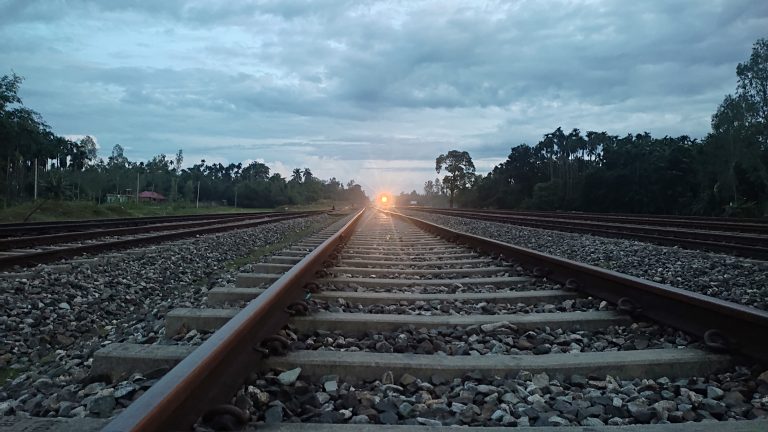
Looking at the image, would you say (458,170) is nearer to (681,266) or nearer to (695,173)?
(695,173)

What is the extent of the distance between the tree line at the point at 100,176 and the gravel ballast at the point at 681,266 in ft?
114

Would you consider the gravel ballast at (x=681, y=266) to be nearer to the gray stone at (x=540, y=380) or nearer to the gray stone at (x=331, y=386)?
the gray stone at (x=540, y=380)

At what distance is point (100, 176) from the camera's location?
81438 mm

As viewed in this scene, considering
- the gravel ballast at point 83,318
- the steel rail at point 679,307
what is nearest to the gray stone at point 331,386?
the gravel ballast at point 83,318

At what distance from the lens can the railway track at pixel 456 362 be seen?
6.58ft

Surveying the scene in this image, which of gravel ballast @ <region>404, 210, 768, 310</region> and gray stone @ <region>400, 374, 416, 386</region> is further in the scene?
gravel ballast @ <region>404, 210, 768, 310</region>

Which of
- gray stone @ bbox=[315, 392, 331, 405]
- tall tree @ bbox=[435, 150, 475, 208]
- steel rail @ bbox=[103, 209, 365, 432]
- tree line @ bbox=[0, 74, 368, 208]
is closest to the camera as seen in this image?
steel rail @ bbox=[103, 209, 365, 432]

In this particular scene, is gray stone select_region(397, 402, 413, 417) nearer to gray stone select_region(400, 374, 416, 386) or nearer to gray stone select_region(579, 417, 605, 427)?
gray stone select_region(400, 374, 416, 386)

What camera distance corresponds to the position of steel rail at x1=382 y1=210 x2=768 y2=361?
256 cm

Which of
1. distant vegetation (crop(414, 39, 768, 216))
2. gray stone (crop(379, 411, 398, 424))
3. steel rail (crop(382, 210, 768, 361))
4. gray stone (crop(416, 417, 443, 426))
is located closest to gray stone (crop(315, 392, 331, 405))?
gray stone (crop(379, 411, 398, 424))

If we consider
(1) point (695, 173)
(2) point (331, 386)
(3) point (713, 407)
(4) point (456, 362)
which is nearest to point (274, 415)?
(2) point (331, 386)

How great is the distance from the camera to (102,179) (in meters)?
81.4

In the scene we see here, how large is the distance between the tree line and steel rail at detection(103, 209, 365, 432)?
36.4m

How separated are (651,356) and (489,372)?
2.70 ft
